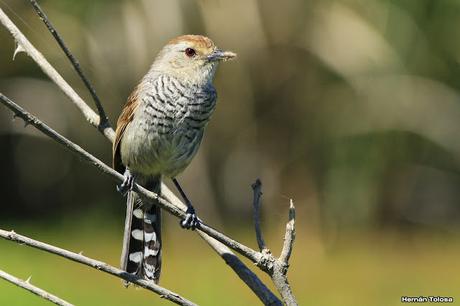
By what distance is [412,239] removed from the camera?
9055 mm

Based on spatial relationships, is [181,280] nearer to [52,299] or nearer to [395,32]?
[395,32]

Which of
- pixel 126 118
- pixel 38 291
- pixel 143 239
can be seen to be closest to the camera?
pixel 38 291

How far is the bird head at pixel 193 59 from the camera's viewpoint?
4.45 m

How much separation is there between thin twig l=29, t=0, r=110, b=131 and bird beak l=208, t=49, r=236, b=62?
1.03m

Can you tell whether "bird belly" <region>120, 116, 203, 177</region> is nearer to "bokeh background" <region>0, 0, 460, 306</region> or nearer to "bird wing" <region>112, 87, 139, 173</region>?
"bird wing" <region>112, 87, 139, 173</region>

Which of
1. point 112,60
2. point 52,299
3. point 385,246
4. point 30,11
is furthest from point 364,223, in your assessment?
point 52,299

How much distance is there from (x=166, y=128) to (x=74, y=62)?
3.80 ft

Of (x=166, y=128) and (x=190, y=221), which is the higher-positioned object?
(x=166, y=128)

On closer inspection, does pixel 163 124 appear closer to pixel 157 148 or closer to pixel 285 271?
pixel 157 148

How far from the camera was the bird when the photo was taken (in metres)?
4.26

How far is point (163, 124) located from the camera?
4.26m

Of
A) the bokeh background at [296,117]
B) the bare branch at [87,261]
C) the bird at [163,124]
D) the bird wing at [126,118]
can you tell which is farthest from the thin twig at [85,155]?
the bokeh background at [296,117]

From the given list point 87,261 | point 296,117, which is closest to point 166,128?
point 87,261

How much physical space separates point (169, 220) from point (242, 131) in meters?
1.20
